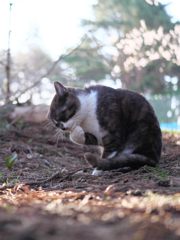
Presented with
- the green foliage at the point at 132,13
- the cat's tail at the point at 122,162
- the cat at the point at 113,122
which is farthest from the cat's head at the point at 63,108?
the green foliage at the point at 132,13

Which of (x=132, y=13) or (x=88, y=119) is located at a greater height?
(x=132, y=13)

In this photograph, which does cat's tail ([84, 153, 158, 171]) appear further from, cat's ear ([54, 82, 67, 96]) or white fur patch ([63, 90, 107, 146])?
cat's ear ([54, 82, 67, 96])

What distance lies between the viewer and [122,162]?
6.10 feet

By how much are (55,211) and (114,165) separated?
3.49 ft

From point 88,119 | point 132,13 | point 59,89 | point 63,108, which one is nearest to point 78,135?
point 88,119

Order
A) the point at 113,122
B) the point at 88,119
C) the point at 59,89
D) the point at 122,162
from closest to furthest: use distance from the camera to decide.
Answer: the point at 122,162 → the point at 113,122 → the point at 88,119 → the point at 59,89

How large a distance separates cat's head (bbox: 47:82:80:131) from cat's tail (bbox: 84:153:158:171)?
661 mm

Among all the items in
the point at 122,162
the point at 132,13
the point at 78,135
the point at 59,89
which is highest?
the point at 132,13

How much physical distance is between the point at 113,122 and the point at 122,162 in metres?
0.41

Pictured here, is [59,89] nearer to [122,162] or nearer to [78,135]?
[78,135]

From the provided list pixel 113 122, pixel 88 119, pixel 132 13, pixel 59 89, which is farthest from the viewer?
pixel 132 13

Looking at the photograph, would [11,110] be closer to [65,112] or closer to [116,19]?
[65,112]

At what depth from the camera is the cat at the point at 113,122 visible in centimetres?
206

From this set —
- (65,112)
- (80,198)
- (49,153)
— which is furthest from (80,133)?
(80,198)
